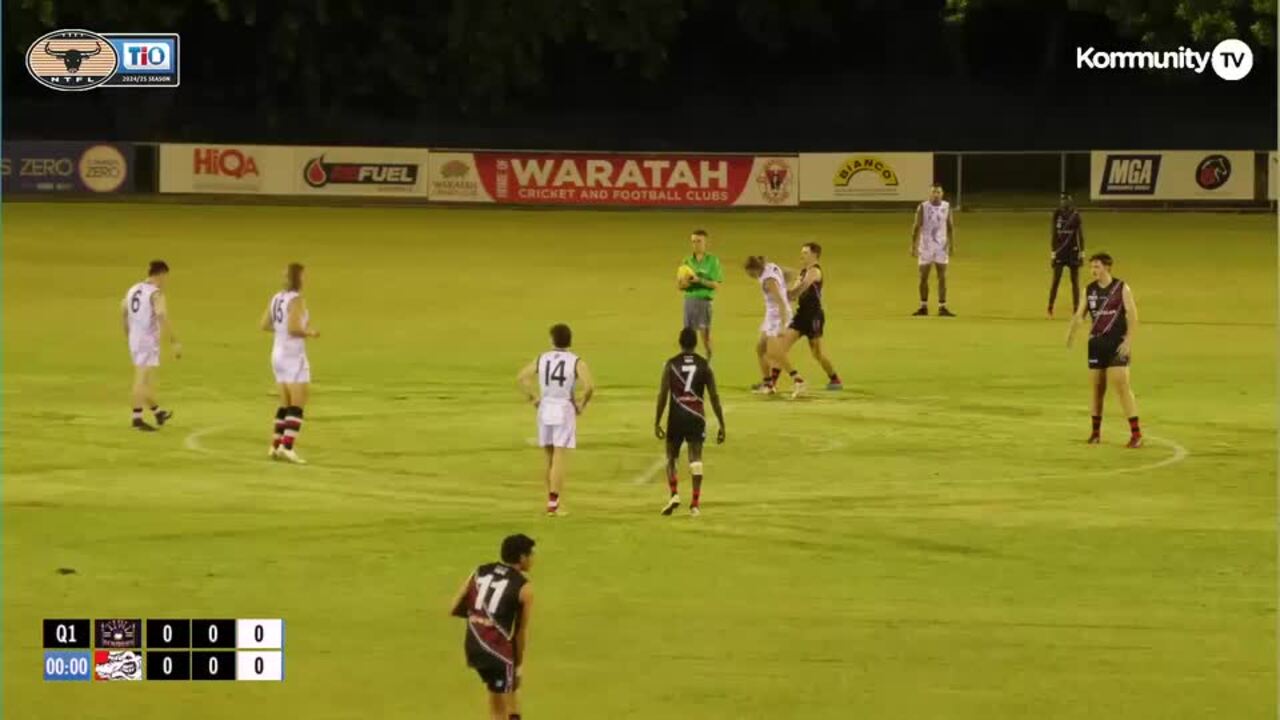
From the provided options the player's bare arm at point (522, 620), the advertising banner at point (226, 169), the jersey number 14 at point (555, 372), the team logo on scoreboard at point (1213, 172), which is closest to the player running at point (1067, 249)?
the jersey number 14 at point (555, 372)

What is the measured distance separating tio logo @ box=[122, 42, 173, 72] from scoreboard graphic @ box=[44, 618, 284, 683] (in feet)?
189

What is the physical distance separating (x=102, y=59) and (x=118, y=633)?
58.4 m

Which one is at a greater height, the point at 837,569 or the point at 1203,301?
the point at 1203,301

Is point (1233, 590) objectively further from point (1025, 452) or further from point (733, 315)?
point (733, 315)

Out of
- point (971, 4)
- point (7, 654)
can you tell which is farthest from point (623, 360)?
point (971, 4)

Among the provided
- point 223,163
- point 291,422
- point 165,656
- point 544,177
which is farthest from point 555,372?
point 223,163

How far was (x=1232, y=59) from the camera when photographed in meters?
70.5

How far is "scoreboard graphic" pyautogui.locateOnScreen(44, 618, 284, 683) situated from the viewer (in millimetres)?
17000

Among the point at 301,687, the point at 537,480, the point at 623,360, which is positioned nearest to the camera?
the point at 301,687

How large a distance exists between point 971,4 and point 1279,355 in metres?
35.8

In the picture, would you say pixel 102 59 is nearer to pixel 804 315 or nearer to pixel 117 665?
pixel 804 315

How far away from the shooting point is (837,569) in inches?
816

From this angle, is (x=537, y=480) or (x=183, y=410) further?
(x=183, y=410)

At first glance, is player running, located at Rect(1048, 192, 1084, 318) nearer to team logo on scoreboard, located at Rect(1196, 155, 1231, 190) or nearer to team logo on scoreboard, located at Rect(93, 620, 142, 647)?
team logo on scoreboard, located at Rect(1196, 155, 1231, 190)
